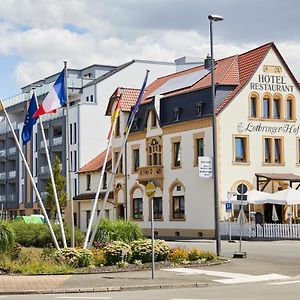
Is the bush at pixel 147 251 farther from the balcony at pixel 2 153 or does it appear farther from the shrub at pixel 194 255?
the balcony at pixel 2 153

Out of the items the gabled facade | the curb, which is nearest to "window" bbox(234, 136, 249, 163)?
the gabled facade

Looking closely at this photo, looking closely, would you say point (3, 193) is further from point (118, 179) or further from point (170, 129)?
point (170, 129)

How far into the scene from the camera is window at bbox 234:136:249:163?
49.6 meters

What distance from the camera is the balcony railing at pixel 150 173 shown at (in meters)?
54.2

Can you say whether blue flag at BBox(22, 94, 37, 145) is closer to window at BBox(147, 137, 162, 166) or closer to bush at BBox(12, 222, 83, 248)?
bush at BBox(12, 222, 83, 248)

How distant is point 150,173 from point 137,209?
4.62 m

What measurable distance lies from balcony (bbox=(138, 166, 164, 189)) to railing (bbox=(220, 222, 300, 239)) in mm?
8669

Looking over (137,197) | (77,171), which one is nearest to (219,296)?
(137,197)

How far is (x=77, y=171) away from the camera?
71.2 meters

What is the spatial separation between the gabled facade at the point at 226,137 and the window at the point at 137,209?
2.73 m

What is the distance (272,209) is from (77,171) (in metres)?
26.7

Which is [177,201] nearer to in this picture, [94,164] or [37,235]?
[94,164]

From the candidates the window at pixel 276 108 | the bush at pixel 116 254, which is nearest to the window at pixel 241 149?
the window at pixel 276 108

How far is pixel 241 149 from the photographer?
49.9 metres
